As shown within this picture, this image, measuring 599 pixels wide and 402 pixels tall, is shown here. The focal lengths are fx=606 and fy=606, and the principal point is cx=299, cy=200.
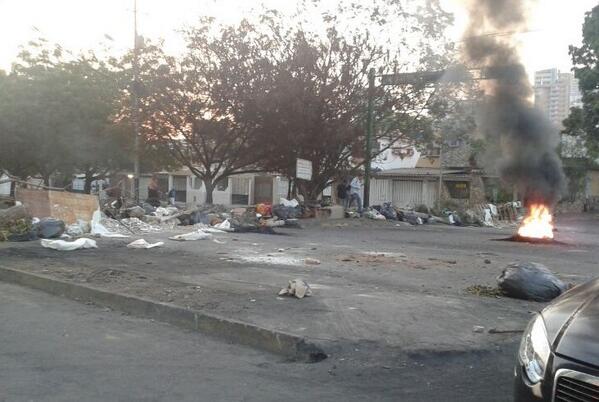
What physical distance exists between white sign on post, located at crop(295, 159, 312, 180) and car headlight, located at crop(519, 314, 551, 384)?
698 inches

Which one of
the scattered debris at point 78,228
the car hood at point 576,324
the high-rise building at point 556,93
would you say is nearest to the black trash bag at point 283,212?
the scattered debris at point 78,228

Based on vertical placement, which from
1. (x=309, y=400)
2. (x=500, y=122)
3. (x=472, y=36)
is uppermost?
(x=472, y=36)

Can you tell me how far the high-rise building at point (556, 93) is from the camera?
16.2 m

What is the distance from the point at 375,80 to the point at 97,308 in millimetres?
16820

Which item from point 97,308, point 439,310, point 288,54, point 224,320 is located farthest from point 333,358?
point 288,54

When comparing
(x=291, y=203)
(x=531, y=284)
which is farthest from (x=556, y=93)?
(x=531, y=284)

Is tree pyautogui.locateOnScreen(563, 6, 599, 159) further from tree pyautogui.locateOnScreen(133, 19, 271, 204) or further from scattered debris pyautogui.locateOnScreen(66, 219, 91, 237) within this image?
scattered debris pyautogui.locateOnScreen(66, 219, 91, 237)

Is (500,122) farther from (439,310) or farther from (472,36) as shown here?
(439,310)

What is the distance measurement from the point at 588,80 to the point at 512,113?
41.2ft

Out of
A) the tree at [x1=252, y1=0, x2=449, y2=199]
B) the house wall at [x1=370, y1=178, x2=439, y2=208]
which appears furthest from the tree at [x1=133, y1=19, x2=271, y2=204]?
the house wall at [x1=370, y1=178, x2=439, y2=208]

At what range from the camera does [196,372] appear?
171 inches

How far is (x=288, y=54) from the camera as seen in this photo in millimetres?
21391

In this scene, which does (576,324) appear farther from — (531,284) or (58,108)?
(58,108)

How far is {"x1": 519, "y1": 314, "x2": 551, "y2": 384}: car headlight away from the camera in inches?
106
